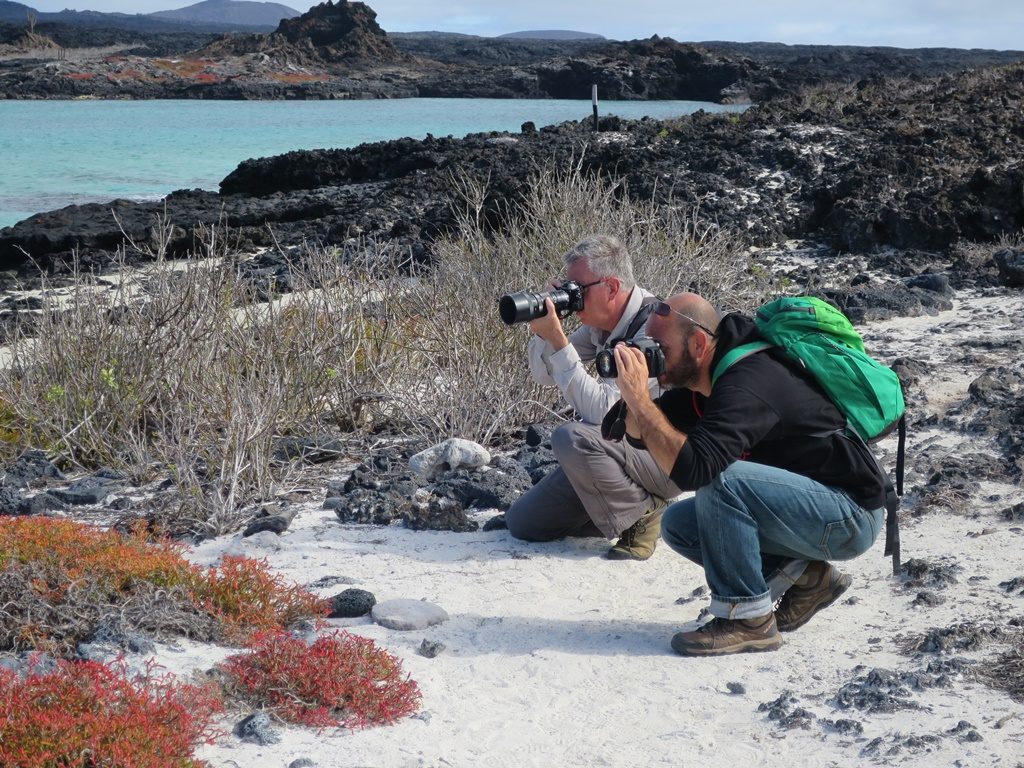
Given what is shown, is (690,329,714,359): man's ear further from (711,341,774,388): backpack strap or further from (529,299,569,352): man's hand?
(529,299,569,352): man's hand

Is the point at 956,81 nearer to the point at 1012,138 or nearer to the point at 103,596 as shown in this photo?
the point at 1012,138

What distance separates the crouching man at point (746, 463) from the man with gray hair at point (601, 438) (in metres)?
0.63

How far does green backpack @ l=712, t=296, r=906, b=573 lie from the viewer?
3270 mm

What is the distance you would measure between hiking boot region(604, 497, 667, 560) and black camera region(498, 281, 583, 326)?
2.70 feet

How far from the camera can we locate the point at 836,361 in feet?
10.7

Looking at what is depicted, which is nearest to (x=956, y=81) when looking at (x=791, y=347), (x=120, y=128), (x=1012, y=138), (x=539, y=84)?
(x=1012, y=138)

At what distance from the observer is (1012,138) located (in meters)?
14.8

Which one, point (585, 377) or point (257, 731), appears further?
point (585, 377)

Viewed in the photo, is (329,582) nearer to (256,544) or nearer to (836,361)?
(256,544)

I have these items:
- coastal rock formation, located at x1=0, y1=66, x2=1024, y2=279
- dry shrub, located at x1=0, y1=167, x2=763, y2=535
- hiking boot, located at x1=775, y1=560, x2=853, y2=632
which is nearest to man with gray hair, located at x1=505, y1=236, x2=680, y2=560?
hiking boot, located at x1=775, y1=560, x2=853, y2=632

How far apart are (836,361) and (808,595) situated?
2.77ft

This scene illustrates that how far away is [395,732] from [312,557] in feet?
4.71

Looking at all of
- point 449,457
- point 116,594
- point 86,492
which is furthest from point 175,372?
point 116,594

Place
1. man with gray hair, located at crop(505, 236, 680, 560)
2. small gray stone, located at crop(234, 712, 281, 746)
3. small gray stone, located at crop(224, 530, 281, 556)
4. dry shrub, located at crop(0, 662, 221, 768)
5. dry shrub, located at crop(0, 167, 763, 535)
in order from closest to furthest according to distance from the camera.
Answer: dry shrub, located at crop(0, 662, 221, 768) → small gray stone, located at crop(234, 712, 281, 746) → man with gray hair, located at crop(505, 236, 680, 560) → small gray stone, located at crop(224, 530, 281, 556) → dry shrub, located at crop(0, 167, 763, 535)
